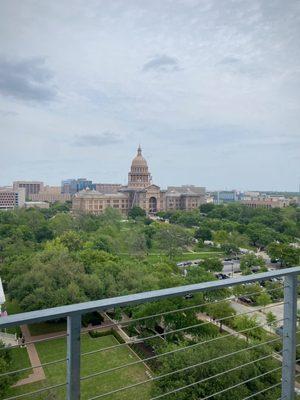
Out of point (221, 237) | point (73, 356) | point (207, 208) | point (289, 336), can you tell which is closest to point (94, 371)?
point (289, 336)

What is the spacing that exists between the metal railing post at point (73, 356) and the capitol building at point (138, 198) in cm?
6122

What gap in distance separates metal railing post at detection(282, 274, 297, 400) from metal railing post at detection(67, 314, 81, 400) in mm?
1325

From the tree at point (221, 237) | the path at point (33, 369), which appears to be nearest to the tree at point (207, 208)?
the tree at point (221, 237)

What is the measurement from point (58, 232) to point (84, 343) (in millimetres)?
22237

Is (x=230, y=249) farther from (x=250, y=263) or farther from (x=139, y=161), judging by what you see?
(x=139, y=161)

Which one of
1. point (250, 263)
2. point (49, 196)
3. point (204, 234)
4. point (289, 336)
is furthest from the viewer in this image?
point (49, 196)

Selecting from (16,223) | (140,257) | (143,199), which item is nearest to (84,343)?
(140,257)

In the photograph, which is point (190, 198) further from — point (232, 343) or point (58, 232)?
point (232, 343)

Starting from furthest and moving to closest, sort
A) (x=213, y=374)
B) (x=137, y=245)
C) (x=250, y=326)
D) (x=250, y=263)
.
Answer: (x=137, y=245) → (x=250, y=263) → (x=250, y=326) → (x=213, y=374)

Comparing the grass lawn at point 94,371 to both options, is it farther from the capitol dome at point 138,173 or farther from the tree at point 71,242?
the capitol dome at point 138,173

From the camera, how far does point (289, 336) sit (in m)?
2.29

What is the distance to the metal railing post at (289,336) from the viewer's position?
223cm

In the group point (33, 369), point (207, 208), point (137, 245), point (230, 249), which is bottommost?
point (33, 369)

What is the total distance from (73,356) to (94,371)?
36.4 ft
